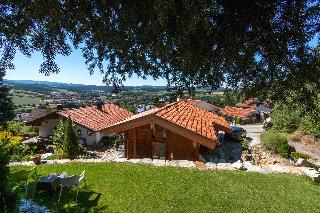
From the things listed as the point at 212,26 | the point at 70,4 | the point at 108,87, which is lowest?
the point at 108,87

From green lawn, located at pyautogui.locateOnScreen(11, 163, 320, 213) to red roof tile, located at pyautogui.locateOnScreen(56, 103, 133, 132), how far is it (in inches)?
949

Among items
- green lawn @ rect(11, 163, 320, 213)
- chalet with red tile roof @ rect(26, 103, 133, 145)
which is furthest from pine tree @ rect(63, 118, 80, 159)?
chalet with red tile roof @ rect(26, 103, 133, 145)

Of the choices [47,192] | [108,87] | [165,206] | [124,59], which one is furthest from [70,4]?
[47,192]

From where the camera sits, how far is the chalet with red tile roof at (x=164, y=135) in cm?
1980

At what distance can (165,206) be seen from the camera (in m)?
11.3

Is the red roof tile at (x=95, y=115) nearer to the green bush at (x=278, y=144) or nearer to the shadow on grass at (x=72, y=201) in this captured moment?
the green bush at (x=278, y=144)

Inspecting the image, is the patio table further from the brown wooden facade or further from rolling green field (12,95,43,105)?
rolling green field (12,95,43,105)

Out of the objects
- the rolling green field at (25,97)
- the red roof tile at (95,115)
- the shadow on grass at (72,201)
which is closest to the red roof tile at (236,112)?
A: the red roof tile at (95,115)

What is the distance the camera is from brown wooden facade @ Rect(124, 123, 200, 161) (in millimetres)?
20344

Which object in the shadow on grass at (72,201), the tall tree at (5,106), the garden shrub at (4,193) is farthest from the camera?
the tall tree at (5,106)

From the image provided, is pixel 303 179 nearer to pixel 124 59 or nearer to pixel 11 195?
pixel 11 195

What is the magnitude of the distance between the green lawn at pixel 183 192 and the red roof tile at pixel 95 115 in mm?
24104

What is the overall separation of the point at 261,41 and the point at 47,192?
9601mm

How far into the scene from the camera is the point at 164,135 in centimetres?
2067
